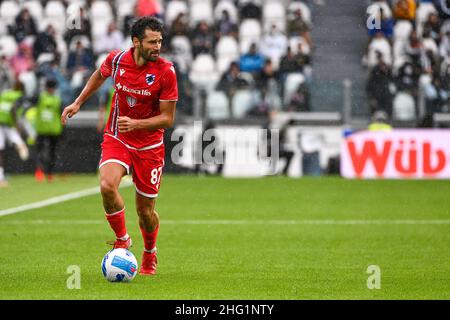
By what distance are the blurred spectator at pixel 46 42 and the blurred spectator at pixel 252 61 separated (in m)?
4.67

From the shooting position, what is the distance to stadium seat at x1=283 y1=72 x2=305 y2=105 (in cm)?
2759

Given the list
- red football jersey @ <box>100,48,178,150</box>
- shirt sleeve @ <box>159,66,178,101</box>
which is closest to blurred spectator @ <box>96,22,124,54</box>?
red football jersey @ <box>100,48,178,150</box>

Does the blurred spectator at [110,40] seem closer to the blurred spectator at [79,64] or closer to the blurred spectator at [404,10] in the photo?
the blurred spectator at [79,64]

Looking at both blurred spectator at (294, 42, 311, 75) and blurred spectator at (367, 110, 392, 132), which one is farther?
blurred spectator at (294, 42, 311, 75)

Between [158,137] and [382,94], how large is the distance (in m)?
17.3

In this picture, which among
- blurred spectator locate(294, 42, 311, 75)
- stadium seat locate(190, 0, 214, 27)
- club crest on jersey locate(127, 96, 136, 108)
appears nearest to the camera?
club crest on jersey locate(127, 96, 136, 108)

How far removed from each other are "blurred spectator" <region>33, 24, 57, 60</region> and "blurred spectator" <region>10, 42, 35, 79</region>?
357mm

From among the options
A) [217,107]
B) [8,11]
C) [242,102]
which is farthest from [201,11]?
[8,11]

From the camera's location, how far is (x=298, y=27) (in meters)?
29.9

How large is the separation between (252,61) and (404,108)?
3.97 m

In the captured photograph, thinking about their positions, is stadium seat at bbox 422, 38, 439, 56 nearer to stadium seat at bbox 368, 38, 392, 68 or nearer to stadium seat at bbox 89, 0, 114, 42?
stadium seat at bbox 368, 38, 392, 68

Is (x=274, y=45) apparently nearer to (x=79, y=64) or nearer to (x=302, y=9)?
(x=302, y=9)

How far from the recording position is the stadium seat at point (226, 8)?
31000 millimetres
